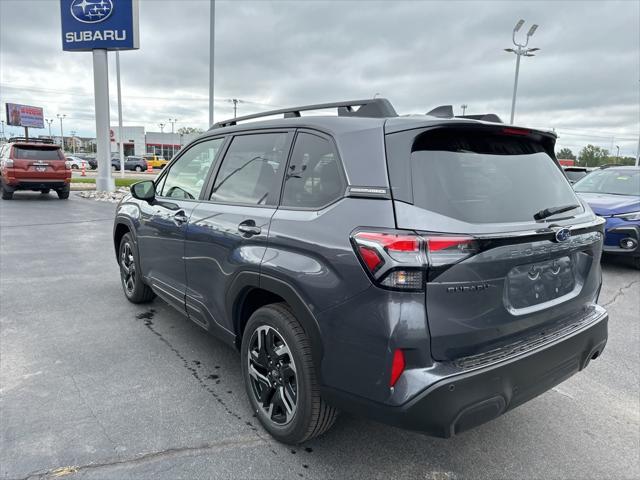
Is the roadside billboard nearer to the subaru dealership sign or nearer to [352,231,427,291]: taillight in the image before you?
the subaru dealership sign

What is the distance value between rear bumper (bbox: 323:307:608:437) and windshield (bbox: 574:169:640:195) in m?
6.87

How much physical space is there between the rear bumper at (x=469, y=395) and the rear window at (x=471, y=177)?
2.19 ft

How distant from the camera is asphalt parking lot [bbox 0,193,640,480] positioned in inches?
95.6

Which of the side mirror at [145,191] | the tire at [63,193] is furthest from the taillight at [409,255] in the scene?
the tire at [63,193]

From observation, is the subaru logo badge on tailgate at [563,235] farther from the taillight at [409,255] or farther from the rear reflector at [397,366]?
the rear reflector at [397,366]

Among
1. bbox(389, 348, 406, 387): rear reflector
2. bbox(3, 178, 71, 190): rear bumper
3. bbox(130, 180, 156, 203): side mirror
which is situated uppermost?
bbox(130, 180, 156, 203): side mirror

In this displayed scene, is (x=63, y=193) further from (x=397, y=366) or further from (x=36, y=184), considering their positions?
(x=397, y=366)

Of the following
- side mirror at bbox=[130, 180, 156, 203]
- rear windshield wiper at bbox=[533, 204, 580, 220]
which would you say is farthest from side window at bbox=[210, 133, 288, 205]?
rear windshield wiper at bbox=[533, 204, 580, 220]

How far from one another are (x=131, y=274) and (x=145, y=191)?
1.20m

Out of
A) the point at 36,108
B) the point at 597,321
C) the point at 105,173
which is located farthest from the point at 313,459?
the point at 36,108

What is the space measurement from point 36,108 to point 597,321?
8198 centimetres

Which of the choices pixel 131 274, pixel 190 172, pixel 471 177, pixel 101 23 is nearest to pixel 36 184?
pixel 101 23

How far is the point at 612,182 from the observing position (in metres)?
8.20

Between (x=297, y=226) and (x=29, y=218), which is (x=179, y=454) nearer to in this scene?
(x=297, y=226)
